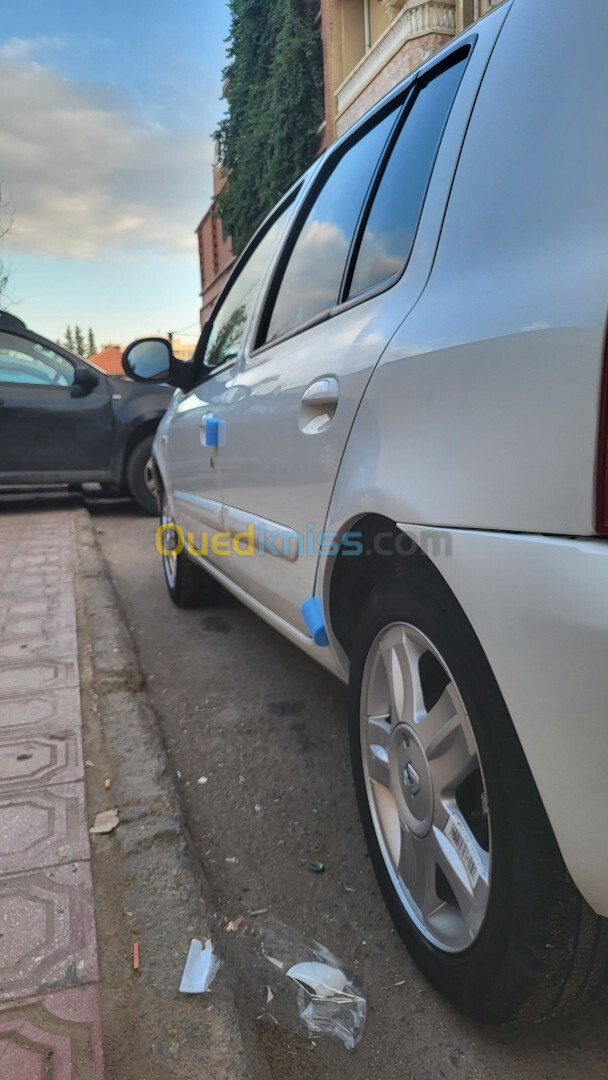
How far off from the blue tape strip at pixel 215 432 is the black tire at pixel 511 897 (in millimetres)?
1648

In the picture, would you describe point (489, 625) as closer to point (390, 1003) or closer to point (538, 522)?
point (538, 522)

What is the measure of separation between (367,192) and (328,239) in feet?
0.91

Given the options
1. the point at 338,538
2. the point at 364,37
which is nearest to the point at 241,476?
the point at 338,538

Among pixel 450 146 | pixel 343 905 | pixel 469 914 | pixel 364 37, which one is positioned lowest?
pixel 343 905

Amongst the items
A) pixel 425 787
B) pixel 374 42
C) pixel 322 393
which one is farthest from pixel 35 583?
pixel 374 42

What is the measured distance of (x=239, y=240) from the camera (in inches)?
731

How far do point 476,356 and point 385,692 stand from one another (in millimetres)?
794

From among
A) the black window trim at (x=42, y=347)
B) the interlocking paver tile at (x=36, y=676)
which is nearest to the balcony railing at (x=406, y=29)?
the black window trim at (x=42, y=347)

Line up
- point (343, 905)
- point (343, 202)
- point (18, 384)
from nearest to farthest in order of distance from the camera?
point (343, 905), point (343, 202), point (18, 384)

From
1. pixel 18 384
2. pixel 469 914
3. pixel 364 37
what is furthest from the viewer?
pixel 364 37

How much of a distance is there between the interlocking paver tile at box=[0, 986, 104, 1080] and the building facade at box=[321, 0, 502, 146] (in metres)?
8.94

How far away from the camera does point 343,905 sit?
1827mm

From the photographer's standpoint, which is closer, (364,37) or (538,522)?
(538,522)

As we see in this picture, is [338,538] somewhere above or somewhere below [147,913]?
above
